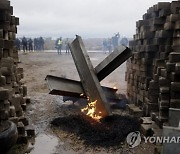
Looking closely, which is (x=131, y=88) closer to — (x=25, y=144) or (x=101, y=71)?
(x=101, y=71)

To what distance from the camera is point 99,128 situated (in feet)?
26.8

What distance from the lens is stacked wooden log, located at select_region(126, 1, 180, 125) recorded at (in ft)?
24.4

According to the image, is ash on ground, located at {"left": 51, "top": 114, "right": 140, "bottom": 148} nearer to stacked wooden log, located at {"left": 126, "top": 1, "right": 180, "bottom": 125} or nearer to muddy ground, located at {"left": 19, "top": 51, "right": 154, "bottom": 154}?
muddy ground, located at {"left": 19, "top": 51, "right": 154, "bottom": 154}

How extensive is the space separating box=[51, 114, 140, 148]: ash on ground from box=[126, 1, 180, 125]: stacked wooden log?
98cm

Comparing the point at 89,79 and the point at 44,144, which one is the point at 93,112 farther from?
the point at 44,144

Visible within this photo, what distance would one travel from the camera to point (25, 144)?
7.31 metres

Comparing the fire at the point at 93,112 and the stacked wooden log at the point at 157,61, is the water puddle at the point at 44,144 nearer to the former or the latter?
the fire at the point at 93,112

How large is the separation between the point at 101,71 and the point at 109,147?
401 cm

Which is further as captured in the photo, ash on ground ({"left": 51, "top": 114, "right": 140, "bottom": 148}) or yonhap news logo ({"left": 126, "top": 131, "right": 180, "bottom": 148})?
ash on ground ({"left": 51, "top": 114, "right": 140, "bottom": 148})

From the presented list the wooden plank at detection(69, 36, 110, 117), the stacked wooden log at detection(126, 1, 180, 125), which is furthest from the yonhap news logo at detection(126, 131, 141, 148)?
the wooden plank at detection(69, 36, 110, 117)

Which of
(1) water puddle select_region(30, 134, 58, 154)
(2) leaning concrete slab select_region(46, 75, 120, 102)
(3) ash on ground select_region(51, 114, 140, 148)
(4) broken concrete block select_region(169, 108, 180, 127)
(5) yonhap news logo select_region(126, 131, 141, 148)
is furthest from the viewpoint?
(2) leaning concrete slab select_region(46, 75, 120, 102)

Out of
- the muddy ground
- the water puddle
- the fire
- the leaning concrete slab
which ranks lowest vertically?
the water puddle

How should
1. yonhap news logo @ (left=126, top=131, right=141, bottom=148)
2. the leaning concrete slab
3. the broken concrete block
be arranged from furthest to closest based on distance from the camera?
1. the leaning concrete slab
2. yonhap news logo @ (left=126, top=131, right=141, bottom=148)
3. the broken concrete block

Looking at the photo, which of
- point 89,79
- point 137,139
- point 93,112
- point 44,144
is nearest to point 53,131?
point 44,144
